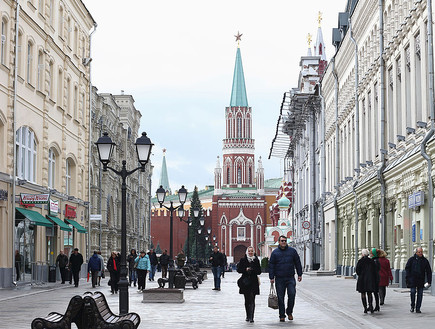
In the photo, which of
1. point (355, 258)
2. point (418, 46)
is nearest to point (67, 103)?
point (355, 258)

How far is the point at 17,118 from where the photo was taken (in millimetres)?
32281

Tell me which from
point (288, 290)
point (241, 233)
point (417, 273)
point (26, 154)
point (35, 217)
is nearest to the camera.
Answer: point (288, 290)

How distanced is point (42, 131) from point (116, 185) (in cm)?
3471

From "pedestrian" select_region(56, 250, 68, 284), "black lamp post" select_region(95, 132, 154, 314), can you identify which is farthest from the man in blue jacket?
"pedestrian" select_region(56, 250, 68, 284)

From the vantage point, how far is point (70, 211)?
41.3 meters

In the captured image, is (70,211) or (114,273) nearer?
(114,273)

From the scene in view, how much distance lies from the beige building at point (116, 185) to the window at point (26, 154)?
2109 cm

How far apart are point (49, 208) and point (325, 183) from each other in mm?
23946

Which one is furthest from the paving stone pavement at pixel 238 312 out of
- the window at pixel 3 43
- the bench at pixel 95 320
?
the window at pixel 3 43

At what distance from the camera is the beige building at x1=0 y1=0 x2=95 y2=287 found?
101ft

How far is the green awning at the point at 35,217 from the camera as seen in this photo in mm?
31875

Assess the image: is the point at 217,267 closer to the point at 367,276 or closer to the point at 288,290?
the point at 367,276

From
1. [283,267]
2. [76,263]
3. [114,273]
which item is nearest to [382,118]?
[114,273]

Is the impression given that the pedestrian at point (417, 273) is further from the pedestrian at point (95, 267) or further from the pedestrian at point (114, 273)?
the pedestrian at point (95, 267)
